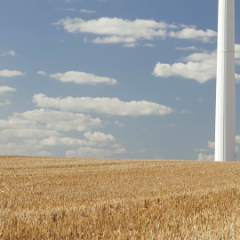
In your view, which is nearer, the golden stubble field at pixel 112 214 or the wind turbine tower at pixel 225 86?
the golden stubble field at pixel 112 214

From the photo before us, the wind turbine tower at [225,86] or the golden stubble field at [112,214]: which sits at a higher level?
the wind turbine tower at [225,86]

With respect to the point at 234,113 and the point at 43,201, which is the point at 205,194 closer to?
the point at 43,201

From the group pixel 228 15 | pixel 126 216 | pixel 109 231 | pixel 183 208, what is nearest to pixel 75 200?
pixel 126 216

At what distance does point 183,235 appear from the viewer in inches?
202

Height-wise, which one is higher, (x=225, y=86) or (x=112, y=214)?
(x=225, y=86)

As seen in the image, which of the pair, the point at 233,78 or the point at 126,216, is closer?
the point at 126,216

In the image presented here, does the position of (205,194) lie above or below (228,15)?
below

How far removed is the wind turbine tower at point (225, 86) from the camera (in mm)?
29891

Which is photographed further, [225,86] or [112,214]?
[225,86]

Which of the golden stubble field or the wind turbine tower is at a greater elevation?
the wind turbine tower

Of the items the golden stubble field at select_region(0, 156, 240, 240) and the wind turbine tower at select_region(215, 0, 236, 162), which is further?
the wind turbine tower at select_region(215, 0, 236, 162)

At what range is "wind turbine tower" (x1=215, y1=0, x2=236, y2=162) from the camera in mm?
29891

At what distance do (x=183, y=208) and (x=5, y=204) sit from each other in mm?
3723

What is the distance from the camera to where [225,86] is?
100 feet
